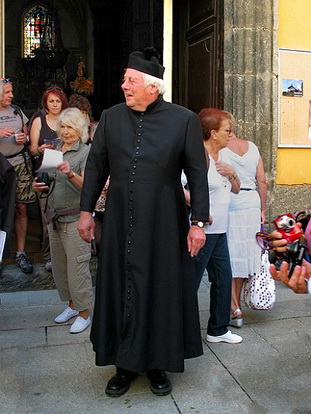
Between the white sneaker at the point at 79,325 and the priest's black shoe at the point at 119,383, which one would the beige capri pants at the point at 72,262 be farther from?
the priest's black shoe at the point at 119,383

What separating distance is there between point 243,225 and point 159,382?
1.64 m

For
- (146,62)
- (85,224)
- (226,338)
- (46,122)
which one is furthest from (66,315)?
(146,62)

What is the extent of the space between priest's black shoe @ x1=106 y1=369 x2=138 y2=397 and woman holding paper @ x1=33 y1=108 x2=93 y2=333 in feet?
3.37

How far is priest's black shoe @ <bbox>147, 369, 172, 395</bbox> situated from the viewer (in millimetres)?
3459

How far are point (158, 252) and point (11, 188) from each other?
146cm

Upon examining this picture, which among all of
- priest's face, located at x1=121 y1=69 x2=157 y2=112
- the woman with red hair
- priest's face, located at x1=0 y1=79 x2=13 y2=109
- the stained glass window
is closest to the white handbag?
the woman with red hair

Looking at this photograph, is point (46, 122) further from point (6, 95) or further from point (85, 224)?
point (85, 224)

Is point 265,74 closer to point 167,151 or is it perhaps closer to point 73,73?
point 167,151

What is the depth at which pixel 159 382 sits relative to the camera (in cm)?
350

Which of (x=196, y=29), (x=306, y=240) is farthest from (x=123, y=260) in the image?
(x=196, y=29)

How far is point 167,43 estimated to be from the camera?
6.75m

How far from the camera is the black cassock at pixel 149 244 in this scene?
11.2 ft

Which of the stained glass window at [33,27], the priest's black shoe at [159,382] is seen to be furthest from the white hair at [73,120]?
the stained glass window at [33,27]

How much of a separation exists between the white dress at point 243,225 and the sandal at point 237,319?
0.93 ft
